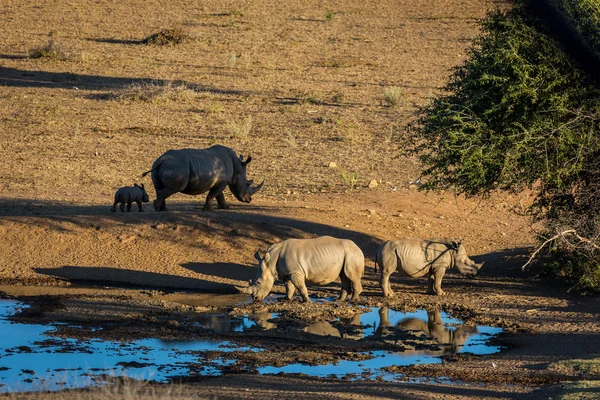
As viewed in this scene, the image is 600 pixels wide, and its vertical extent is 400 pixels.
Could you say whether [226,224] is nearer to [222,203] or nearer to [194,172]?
[194,172]

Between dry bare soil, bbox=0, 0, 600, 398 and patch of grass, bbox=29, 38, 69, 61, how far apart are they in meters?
0.17

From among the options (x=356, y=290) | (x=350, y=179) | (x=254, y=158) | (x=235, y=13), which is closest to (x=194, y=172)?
(x=356, y=290)

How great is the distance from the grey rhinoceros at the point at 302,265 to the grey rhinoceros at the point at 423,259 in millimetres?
583

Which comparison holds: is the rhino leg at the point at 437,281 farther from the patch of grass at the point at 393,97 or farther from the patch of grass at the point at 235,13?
the patch of grass at the point at 235,13

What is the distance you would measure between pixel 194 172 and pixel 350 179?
18.9 feet

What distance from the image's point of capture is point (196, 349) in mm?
11078

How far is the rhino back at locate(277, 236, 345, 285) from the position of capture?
1348 cm

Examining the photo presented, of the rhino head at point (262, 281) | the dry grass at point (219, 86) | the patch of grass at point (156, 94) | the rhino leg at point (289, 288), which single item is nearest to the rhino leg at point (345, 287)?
the rhino leg at point (289, 288)

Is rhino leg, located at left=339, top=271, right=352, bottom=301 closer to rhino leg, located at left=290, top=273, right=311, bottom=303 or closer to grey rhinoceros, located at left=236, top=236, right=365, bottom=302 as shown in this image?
grey rhinoceros, located at left=236, top=236, right=365, bottom=302

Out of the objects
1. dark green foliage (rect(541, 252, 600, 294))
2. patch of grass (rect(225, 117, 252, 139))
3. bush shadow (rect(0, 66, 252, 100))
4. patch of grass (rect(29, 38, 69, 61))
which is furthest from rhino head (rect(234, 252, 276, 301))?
patch of grass (rect(29, 38, 69, 61))

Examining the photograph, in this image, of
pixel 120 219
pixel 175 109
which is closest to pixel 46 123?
pixel 175 109

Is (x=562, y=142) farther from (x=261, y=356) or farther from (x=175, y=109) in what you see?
(x=175, y=109)

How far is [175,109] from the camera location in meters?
28.8

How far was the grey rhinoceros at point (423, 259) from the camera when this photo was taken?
554 inches
